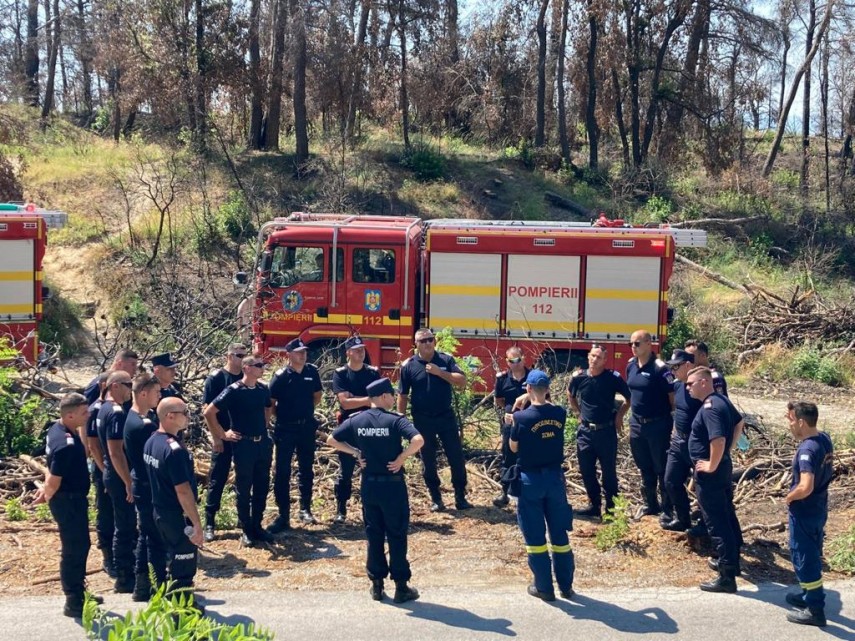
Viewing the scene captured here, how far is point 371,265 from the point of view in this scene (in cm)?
1373

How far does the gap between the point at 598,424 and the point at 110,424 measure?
425cm

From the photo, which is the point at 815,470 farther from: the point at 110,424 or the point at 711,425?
the point at 110,424

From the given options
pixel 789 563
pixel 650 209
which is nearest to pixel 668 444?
pixel 789 563

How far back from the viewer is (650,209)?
1055 inches

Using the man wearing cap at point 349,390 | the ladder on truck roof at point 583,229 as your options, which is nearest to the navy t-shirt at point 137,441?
the man wearing cap at point 349,390

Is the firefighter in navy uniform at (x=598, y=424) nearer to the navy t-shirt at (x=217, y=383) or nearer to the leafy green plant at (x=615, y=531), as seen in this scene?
the leafy green plant at (x=615, y=531)

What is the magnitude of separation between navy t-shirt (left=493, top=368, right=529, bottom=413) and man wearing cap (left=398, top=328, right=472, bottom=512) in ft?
1.81

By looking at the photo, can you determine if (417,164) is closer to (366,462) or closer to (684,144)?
(684,144)

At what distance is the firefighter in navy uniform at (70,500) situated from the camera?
6547 millimetres

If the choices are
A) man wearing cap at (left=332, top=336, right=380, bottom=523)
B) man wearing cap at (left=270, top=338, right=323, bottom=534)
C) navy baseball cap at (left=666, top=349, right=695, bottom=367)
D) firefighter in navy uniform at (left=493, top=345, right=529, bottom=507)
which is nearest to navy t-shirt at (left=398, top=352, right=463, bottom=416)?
man wearing cap at (left=332, top=336, right=380, bottom=523)

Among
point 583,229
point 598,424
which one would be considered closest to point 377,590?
point 598,424

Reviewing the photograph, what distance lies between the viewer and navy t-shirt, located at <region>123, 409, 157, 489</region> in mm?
6742

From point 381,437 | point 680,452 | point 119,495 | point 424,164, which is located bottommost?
point 119,495

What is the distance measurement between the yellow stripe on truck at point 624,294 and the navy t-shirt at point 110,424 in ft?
26.5
